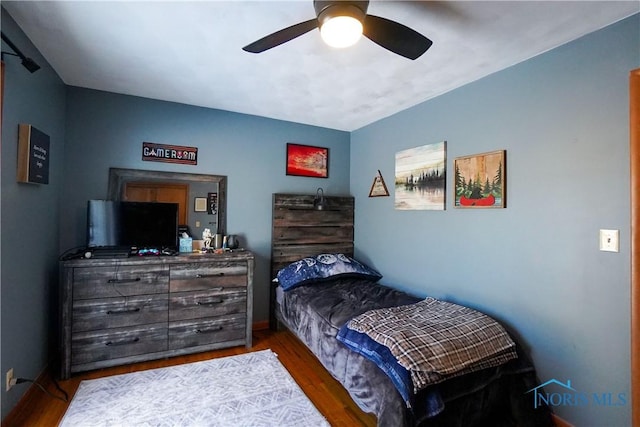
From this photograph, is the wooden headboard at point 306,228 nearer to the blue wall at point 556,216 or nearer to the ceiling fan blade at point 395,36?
the blue wall at point 556,216

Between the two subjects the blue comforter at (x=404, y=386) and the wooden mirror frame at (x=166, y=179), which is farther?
the wooden mirror frame at (x=166, y=179)

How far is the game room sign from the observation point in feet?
9.77

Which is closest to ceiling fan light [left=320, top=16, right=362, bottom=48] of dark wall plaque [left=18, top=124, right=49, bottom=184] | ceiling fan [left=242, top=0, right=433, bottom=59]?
ceiling fan [left=242, top=0, right=433, bottom=59]

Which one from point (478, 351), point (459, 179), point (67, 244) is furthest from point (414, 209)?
point (67, 244)

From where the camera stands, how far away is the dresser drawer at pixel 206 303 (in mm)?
2672

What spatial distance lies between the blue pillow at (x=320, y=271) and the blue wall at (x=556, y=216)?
788 mm

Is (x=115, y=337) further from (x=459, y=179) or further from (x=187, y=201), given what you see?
(x=459, y=179)

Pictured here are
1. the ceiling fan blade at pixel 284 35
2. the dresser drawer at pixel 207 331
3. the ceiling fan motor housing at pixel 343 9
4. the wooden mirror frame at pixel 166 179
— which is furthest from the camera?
the wooden mirror frame at pixel 166 179

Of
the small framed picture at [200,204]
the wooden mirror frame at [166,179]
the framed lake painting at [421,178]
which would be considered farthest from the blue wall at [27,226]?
the framed lake painting at [421,178]

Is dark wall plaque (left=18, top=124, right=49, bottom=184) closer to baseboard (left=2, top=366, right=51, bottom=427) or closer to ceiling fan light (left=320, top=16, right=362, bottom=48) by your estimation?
baseboard (left=2, top=366, right=51, bottom=427)

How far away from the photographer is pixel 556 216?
6.25 ft

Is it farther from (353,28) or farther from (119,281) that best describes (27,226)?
(353,28)

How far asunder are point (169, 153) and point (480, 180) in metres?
2.89

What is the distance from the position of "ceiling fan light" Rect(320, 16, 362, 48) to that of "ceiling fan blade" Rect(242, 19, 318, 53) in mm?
85
